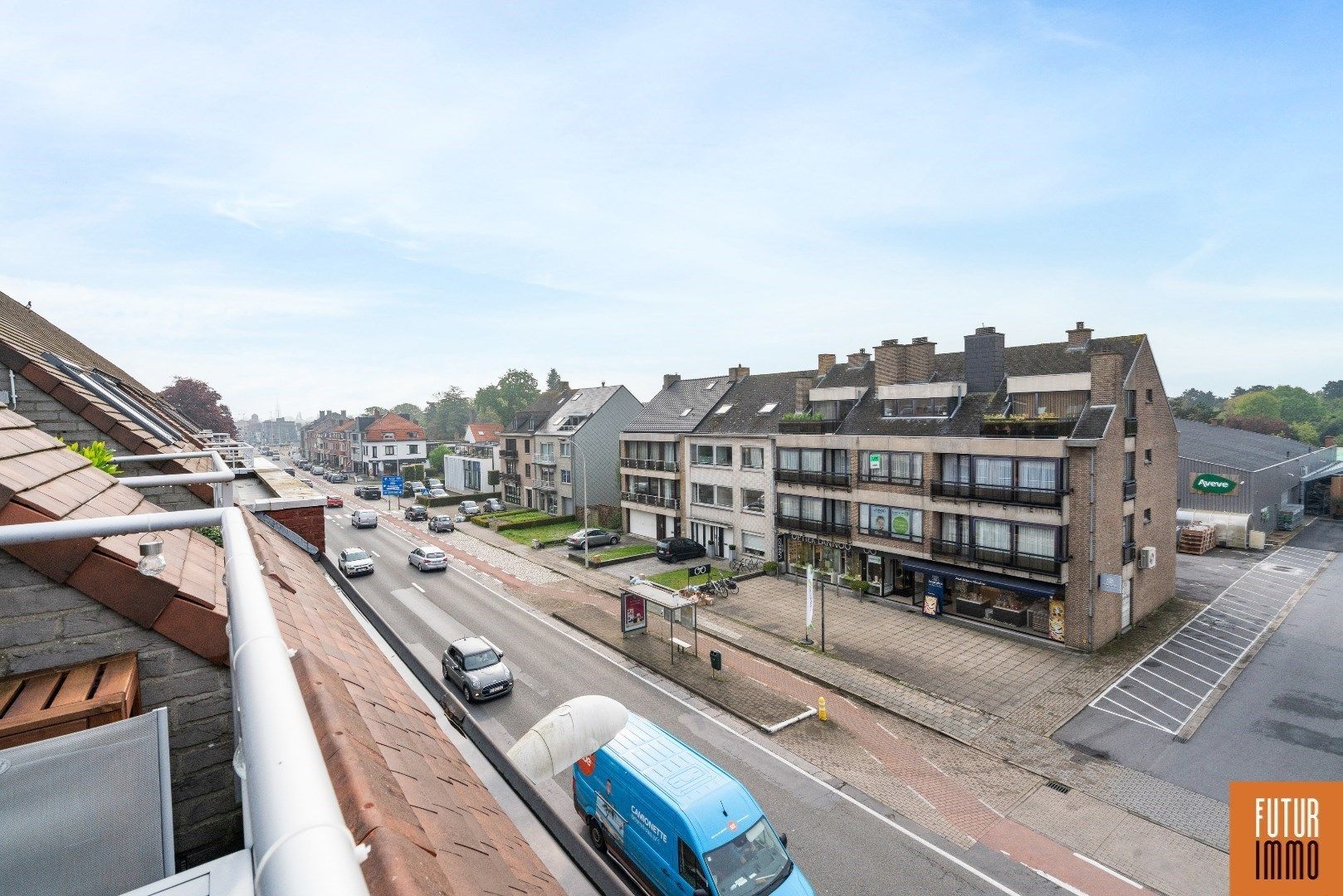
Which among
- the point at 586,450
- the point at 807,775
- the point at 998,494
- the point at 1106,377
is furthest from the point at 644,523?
the point at 807,775

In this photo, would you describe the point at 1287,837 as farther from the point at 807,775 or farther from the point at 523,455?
the point at 523,455

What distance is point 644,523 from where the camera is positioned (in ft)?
163

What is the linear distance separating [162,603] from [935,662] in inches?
1017

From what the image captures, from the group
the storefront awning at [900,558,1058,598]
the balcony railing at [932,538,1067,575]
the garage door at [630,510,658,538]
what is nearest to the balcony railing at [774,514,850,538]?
the storefront awning at [900,558,1058,598]

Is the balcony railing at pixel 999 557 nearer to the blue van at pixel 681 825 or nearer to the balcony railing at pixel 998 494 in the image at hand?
the balcony railing at pixel 998 494

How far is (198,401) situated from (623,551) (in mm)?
54642

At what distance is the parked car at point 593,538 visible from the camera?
44625 millimetres

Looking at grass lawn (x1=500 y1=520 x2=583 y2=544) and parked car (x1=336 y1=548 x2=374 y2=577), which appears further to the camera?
grass lawn (x1=500 y1=520 x2=583 y2=544)

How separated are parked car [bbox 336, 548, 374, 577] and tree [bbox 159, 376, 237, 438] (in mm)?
Answer: 39992

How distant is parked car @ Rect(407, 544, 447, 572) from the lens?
128 ft

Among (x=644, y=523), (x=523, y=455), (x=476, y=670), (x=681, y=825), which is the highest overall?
(x=523, y=455)

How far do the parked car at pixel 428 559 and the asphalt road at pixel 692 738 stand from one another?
1460 mm

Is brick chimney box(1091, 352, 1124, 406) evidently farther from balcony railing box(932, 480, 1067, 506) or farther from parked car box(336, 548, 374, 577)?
parked car box(336, 548, 374, 577)

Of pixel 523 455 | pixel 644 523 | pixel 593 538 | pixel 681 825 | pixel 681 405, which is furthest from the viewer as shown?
pixel 523 455
